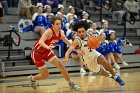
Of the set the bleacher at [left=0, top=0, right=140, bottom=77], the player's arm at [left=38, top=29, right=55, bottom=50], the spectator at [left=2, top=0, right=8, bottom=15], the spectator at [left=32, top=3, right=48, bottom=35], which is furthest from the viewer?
the spectator at [left=2, top=0, right=8, bottom=15]

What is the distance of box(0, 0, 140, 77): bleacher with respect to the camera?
476 inches

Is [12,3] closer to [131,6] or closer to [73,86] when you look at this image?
[131,6]

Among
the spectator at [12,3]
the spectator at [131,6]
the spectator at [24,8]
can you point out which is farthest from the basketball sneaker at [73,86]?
the spectator at [131,6]

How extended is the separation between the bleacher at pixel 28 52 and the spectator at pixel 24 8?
487 mm

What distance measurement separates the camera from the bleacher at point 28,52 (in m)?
12.1

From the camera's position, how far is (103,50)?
45.1ft

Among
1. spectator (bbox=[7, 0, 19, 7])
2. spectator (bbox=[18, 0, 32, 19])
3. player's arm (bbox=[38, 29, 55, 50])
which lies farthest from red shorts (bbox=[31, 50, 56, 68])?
spectator (bbox=[7, 0, 19, 7])

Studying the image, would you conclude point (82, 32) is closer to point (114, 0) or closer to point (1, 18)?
point (1, 18)

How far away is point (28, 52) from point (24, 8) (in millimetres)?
2142

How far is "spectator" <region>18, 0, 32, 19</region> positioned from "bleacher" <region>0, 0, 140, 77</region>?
49 centimetres

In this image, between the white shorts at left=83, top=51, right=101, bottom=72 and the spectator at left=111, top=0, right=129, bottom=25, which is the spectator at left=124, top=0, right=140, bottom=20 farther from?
the white shorts at left=83, top=51, right=101, bottom=72

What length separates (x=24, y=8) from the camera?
1424cm

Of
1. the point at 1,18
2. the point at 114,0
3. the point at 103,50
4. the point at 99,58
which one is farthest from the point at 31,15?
the point at 99,58

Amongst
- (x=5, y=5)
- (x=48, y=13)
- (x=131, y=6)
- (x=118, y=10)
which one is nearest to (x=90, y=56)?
(x=48, y=13)
